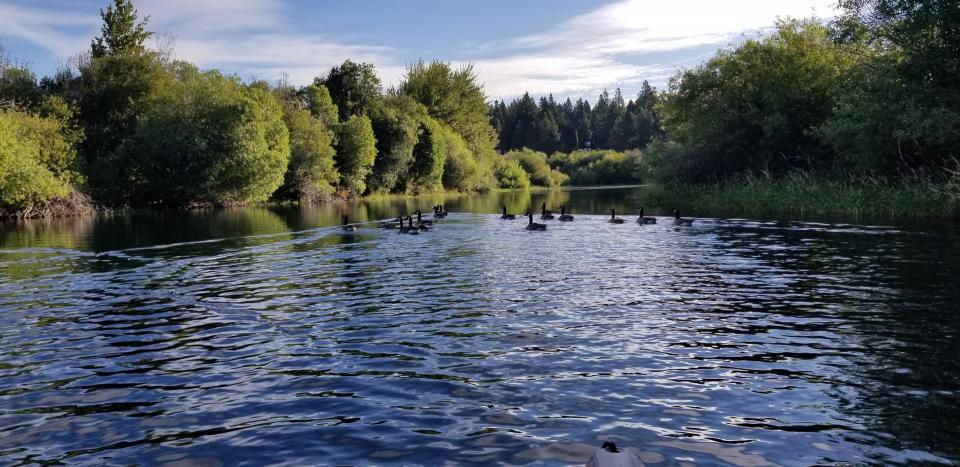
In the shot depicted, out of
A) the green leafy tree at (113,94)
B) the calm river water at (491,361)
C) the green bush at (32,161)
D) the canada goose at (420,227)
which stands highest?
the green leafy tree at (113,94)

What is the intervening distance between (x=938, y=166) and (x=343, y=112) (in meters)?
96.3

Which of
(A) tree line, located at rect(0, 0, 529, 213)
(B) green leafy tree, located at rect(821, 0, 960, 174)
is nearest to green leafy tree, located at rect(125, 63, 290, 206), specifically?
(A) tree line, located at rect(0, 0, 529, 213)

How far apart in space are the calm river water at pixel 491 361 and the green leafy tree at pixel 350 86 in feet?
321

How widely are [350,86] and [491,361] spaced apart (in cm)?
11445

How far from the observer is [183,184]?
247 ft

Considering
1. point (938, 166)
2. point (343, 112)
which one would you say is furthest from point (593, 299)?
point (343, 112)

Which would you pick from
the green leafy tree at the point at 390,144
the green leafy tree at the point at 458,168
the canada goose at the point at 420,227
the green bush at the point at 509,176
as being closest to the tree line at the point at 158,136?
the green leafy tree at the point at 390,144

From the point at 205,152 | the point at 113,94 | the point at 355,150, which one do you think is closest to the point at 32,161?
the point at 205,152

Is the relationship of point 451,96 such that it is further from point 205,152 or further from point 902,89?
point 902,89

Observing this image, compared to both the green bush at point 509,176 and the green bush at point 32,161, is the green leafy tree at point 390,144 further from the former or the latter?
the green bush at point 32,161

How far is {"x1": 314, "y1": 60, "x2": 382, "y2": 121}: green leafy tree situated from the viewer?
12094 cm

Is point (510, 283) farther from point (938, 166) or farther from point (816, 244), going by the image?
point (938, 166)

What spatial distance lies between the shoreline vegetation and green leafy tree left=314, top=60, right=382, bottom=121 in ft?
21.7

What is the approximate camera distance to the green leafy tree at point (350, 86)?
12094 centimetres
